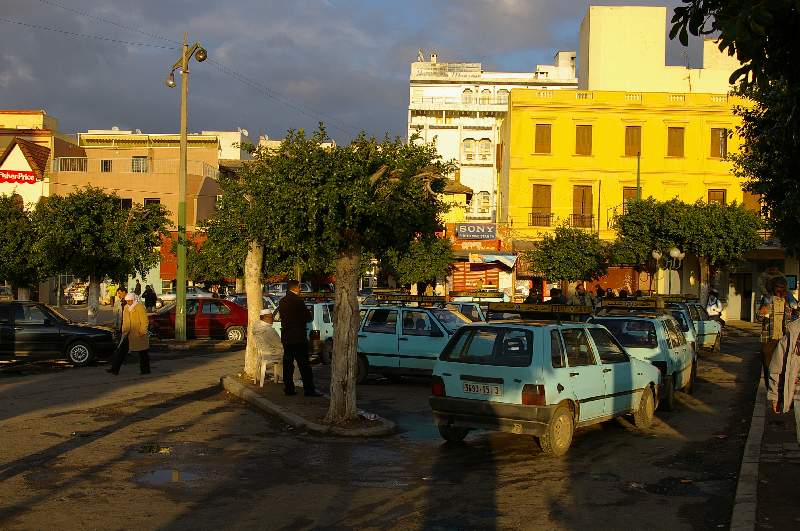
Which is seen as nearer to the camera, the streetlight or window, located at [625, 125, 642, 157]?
the streetlight

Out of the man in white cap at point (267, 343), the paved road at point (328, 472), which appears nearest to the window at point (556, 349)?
the paved road at point (328, 472)

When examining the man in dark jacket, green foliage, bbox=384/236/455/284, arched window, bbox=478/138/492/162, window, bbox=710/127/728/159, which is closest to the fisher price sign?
green foliage, bbox=384/236/455/284

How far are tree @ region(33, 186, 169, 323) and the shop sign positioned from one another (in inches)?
935

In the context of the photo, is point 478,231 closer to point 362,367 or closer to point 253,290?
point 362,367

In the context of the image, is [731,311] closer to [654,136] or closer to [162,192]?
[654,136]

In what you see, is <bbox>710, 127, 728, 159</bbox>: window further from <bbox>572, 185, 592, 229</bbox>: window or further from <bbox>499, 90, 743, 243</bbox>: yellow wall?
<bbox>572, 185, 592, 229</bbox>: window

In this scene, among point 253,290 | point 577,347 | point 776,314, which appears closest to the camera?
point 577,347

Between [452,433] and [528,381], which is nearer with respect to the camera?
[528,381]

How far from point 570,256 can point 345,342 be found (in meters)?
30.0

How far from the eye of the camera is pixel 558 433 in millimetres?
11133

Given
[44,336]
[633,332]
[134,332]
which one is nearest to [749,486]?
[633,332]

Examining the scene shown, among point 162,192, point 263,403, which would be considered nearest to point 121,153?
point 162,192

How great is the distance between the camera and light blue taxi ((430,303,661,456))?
1097 cm

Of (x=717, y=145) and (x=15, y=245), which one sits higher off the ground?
(x=717, y=145)
